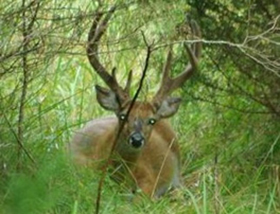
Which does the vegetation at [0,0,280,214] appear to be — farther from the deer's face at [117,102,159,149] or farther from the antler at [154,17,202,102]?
the deer's face at [117,102,159,149]

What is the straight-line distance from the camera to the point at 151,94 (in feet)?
28.4

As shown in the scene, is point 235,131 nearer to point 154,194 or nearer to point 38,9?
point 154,194

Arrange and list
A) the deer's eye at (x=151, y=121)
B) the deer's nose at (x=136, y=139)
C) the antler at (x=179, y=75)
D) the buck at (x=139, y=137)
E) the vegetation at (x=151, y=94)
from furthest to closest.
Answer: the deer's eye at (x=151, y=121) → the deer's nose at (x=136, y=139) → the buck at (x=139, y=137) → the antler at (x=179, y=75) → the vegetation at (x=151, y=94)

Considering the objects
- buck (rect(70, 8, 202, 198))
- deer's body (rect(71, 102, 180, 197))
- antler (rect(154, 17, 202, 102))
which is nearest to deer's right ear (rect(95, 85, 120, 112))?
buck (rect(70, 8, 202, 198))

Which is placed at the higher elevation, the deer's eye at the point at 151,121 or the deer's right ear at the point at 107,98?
the deer's right ear at the point at 107,98

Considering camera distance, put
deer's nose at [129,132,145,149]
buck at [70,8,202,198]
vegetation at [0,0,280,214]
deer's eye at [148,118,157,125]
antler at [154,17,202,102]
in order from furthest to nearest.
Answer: deer's eye at [148,118,157,125] < deer's nose at [129,132,145,149] < buck at [70,8,202,198] < antler at [154,17,202,102] < vegetation at [0,0,280,214]

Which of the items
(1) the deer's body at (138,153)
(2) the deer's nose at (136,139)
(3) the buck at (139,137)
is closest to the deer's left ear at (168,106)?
(3) the buck at (139,137)

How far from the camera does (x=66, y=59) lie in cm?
856

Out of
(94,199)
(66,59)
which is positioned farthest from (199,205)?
(66,59)

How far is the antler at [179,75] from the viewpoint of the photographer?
24.2 ft

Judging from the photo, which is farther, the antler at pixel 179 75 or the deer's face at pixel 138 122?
the deer's face at pixel 138 122

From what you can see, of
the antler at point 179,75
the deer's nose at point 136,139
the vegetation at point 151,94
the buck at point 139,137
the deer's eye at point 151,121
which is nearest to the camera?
the vegetation at point 151,94

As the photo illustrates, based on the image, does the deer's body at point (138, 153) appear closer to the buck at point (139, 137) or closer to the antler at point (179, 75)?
the buck at point (139, 137)

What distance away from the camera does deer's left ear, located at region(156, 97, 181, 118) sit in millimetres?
7887
